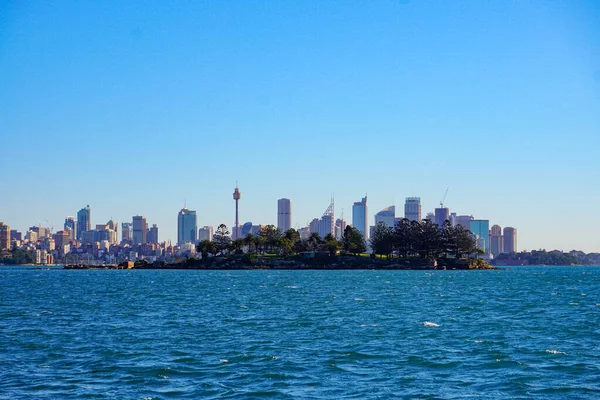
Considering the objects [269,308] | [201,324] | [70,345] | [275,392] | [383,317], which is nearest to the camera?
[275,392]

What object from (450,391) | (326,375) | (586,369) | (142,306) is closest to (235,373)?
(326,375)

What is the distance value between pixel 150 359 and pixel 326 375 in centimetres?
1032

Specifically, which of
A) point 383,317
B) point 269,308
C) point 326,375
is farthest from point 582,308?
point 326,375

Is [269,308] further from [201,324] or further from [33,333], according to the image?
[33,333]

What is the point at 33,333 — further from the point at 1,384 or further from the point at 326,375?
the point at 326,375

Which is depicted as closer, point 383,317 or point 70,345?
point 70,345

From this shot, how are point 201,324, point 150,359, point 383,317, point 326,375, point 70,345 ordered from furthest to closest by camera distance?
point 383,317, point 201,324, point 70,345, point 150,359, point 326,375

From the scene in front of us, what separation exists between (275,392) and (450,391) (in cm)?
747

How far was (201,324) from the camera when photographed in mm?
56906

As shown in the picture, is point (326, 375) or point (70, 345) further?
point (70, 345)

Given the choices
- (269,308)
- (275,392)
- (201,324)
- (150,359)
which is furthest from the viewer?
(269,308)

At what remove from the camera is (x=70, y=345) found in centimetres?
4497

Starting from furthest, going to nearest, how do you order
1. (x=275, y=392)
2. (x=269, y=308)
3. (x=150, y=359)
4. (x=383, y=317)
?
(x=269, y=308) < (x=383, y=317) < (x=150, y=359) < (x=275, y=392)

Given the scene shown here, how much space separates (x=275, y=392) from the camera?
31.1m
